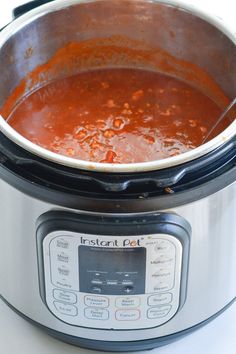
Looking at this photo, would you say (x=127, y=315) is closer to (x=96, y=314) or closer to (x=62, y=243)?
(x=96, y=314)

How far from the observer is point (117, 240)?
0.91m

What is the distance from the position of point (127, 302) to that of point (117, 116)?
0.44 m

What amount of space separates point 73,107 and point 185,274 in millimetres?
484

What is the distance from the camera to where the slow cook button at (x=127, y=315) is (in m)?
1.01

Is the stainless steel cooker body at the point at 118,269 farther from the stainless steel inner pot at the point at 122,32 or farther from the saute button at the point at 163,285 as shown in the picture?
the stainless steel inner pot at the point at 122,32

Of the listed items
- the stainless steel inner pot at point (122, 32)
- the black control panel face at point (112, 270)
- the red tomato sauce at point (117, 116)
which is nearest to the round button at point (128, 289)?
the black control panel face at point (112, 270)

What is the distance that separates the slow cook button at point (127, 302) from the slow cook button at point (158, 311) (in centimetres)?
3

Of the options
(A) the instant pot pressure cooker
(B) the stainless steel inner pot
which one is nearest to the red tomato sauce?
(B) the stainless steel inner pot

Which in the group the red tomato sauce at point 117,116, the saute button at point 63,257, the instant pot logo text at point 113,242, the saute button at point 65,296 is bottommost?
the saute button at point 65,296

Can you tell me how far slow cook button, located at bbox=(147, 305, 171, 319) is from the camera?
101 cm

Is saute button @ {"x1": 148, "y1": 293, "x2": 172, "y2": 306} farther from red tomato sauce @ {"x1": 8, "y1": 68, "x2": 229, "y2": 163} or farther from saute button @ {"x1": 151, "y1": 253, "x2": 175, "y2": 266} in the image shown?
red tomato sauce @ {"x1": 8, "y1": 68, "x2": 229, "y2": 163}

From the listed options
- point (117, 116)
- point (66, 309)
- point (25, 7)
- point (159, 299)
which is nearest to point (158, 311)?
point (159, 299)

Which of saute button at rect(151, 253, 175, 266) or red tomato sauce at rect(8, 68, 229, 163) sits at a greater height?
red tomato sauce at rect(8, 68, 229, 163)

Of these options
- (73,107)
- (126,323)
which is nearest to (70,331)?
(126,323)
